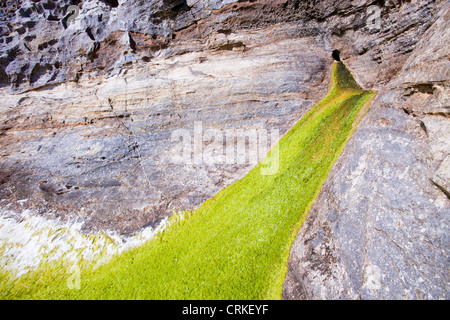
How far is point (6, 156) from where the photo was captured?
19.8 metres

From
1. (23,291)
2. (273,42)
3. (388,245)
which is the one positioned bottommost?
(23,291)

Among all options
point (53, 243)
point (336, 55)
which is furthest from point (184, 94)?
point (53, 243)

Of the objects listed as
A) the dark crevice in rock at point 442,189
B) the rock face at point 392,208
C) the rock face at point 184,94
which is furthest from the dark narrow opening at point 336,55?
the dark crevice in rock at point 442,189

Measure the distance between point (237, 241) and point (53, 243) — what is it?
44.5 ft

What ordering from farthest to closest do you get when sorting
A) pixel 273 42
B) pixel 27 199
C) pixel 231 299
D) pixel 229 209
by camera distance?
pixel 273 42 < pixel 27 199 < pixel 229 209 < pixel 231 299

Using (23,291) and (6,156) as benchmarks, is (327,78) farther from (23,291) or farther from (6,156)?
(6,156)

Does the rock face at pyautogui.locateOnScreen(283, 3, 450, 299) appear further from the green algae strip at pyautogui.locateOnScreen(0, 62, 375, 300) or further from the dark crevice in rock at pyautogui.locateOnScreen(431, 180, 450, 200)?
the green algae strip at pyautogui.locateOnScreen(0, 62, 375, 300)

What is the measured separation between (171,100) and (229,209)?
11045mm

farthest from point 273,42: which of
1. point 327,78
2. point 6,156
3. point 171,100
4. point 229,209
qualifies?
point 6,156

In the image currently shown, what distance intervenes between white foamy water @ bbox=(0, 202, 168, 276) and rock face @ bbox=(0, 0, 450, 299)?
81 centimetres

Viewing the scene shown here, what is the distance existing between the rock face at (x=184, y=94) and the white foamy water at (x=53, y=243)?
81 centimetres

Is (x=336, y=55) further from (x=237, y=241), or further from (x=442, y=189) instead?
(x=237, y=241)

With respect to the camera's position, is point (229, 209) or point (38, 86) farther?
point (38, 86)

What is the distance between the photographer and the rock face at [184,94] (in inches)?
392
